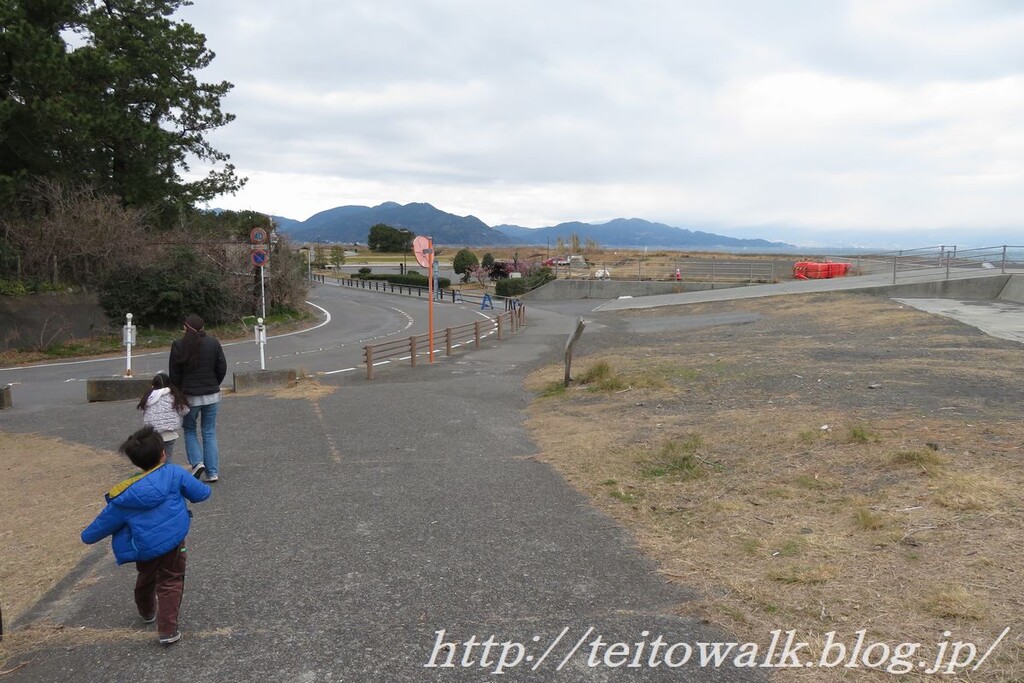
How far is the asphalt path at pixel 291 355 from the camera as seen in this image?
14055 millimetres

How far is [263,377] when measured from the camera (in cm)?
1306

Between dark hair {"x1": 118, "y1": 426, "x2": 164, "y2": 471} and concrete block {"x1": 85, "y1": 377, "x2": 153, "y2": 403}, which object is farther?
concrete block {"x1": 85, "y1": 377, "x2": 153, "y2": 403}

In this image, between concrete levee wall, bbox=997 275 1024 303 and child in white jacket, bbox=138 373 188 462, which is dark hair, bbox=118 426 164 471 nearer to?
child in white jacket, bbox=138 373 188 462

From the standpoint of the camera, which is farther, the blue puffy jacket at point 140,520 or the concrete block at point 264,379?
the concrete block at point 264,379

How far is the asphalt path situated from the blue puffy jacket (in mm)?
10006

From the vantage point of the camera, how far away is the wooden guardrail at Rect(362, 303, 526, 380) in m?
16.0

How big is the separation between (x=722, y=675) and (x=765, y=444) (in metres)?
4.12

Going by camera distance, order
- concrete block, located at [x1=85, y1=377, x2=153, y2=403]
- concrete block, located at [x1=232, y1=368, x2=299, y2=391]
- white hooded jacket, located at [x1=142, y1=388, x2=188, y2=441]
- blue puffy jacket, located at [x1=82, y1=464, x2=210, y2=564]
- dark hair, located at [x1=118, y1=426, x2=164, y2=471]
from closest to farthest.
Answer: blue puffy jacket, located at [x1=82, y1=464, x2=210, y2=564] → dark hair, located at [x1=118, y1=426, x2=164, y2=471] → white hooded jacket, located at [x1=142, y1=388, x2=188, y2=441] → concrete block, located at [x1=85, y1=377, x2=153, y2=403] → concrete block, located at [x1=232, y1=368, x2=299, y2=391]

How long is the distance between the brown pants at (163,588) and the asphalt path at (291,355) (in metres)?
9.92

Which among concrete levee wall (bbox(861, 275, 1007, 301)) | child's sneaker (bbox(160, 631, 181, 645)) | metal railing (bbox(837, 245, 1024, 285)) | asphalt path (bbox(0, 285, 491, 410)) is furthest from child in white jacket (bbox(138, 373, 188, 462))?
metal railing (bbox(837, 245, 1024, 285))

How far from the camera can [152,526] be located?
3.63 m

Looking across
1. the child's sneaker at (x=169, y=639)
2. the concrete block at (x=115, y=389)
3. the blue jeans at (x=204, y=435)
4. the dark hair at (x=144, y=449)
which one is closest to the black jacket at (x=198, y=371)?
the blue jeans at (x=204, y=435)

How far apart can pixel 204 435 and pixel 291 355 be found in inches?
541

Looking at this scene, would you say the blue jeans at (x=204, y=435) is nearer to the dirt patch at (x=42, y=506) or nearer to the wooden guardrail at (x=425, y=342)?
the dirt patch at (x=42, y=506)
